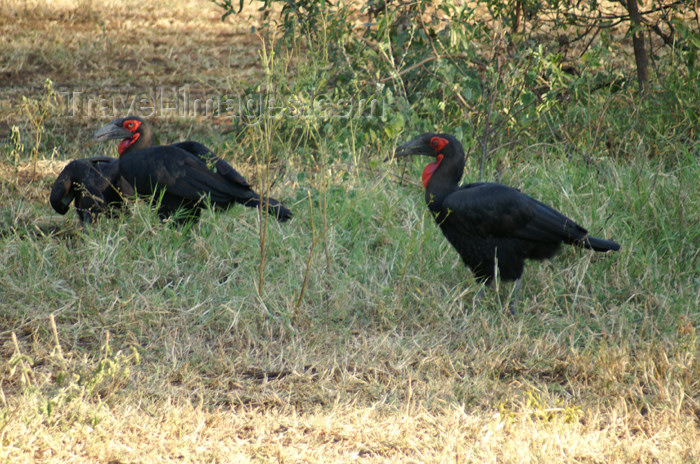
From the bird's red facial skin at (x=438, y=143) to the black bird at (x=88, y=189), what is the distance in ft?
5.87

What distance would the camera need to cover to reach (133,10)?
1004 cm

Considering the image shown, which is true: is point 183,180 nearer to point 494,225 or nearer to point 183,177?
point 183,177

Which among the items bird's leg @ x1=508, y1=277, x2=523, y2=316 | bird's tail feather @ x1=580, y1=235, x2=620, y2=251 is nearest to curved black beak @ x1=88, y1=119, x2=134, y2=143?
bird's leg @ x1=508, y1=277, x2=523, y2=316

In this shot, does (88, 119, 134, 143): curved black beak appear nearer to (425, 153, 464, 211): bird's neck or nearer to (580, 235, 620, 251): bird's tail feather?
(425, 153, 464, 211): bird's neck

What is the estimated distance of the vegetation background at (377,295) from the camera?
9.15 ft

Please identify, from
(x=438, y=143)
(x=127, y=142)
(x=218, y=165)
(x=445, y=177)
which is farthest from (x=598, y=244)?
(x=127, y=142)

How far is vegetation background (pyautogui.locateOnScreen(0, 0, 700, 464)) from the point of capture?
2.79 meters

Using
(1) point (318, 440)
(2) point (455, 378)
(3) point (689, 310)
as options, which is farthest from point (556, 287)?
(1) point (318, 440)

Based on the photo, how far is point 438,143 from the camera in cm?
399

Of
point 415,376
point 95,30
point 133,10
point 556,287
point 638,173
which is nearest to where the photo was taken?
point 415,376

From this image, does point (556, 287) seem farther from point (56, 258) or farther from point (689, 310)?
point (56, 258)

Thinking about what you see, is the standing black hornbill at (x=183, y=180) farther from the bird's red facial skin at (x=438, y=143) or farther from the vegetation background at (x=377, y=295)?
the bird's red facial skin at (x=438, y=143)

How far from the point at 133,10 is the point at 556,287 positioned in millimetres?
7857

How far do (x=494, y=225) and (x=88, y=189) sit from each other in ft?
7.77
